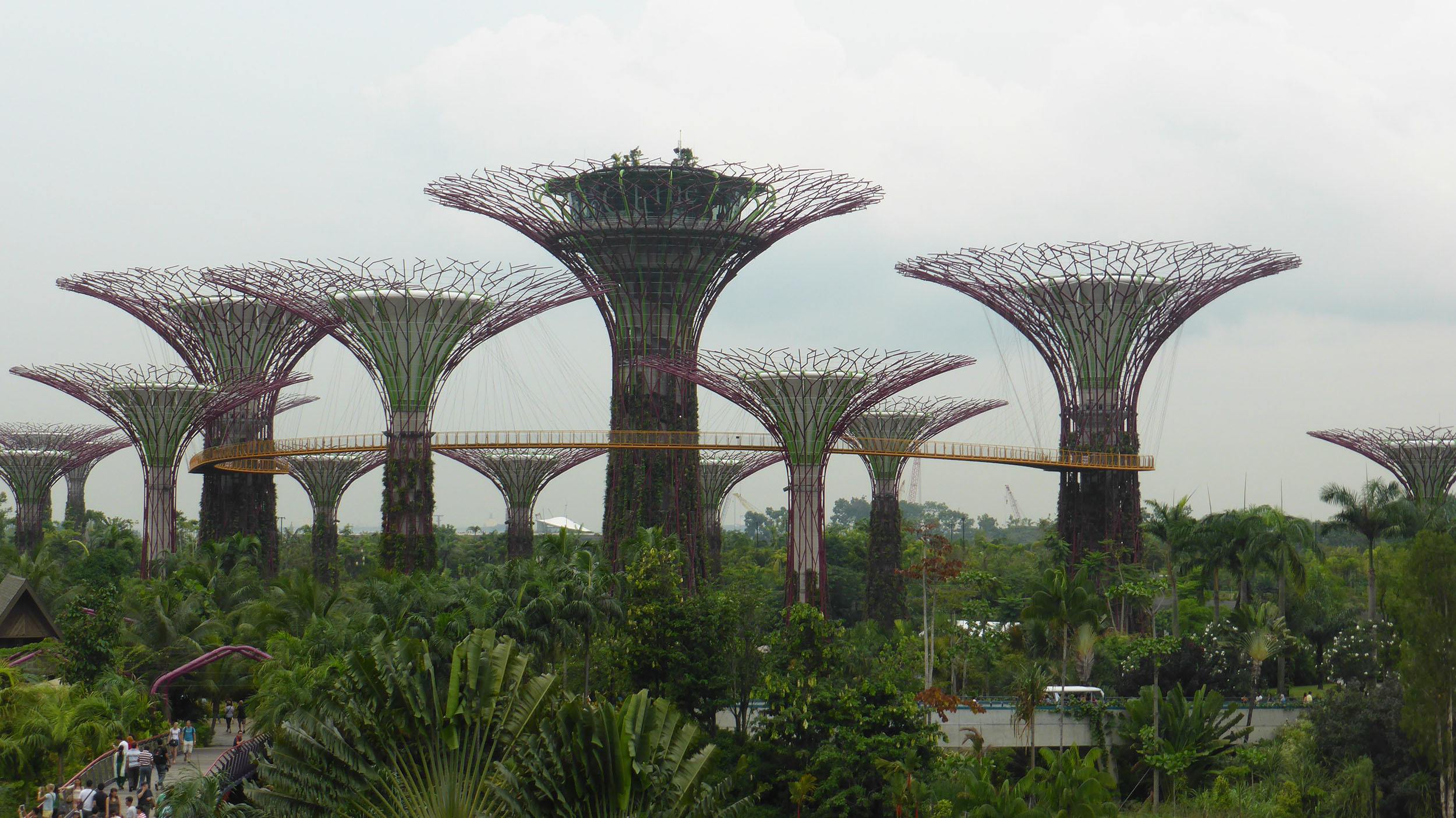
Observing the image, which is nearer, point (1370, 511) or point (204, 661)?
point (204, 661)

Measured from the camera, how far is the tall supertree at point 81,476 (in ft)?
302

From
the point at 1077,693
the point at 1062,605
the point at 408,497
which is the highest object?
the point at 408,497

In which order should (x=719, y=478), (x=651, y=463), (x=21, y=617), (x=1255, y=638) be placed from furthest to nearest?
(x=719, y=478) → (x=651, y=463) → (x=1255, y=638) → (x=21, y=617)

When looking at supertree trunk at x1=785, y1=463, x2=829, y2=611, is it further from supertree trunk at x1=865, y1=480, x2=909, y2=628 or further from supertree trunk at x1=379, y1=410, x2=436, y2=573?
supertree trunk at x1=379, y1=410, x2=436, y2=573

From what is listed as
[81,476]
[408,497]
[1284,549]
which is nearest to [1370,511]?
[1284,549]

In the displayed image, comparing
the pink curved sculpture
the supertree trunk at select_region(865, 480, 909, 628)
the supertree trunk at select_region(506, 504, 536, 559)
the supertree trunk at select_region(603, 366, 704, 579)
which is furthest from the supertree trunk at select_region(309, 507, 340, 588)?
the pink curved sculpture

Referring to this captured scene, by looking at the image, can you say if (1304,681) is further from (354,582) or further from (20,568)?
(20,568)

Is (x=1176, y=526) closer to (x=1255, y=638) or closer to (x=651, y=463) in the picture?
(x=1255, y=638)

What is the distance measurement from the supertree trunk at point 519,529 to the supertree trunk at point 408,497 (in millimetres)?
29379

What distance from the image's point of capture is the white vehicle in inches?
1711

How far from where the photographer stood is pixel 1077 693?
44844 mm

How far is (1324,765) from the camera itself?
37281mm

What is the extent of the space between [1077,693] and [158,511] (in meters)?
37.0

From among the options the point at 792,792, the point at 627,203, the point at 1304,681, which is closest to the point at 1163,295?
the point at 1304,681
